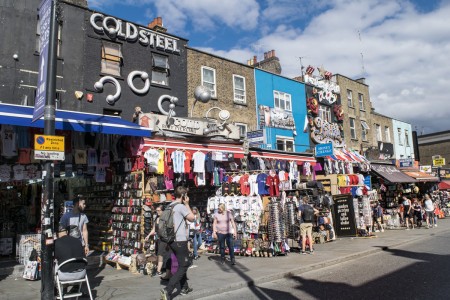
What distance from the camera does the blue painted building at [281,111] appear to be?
22.0 meters

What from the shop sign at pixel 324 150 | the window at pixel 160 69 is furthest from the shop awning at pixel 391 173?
the window at pixel 160 69

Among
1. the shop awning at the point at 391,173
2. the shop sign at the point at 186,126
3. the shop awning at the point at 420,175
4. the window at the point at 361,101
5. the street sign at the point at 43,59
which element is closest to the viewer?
the street sign at the point at 43,59

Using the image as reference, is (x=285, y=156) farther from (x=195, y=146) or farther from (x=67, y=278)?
(x=67, y=278)

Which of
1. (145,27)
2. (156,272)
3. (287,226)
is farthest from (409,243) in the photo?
(145,27)

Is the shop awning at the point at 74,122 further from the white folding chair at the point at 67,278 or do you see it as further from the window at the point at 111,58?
the window at the point at 111,58

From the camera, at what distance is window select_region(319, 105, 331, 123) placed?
26.4 meters

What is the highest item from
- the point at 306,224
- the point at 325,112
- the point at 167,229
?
the point at 325,112

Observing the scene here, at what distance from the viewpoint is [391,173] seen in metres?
25.1

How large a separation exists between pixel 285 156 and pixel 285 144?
522 cm

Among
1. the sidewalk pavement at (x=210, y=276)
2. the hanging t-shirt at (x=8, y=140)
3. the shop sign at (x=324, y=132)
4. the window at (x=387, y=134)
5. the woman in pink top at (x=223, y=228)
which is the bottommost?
the sidewalk pavement at (x=210, y=276)

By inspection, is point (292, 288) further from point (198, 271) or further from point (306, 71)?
point (306, 71)

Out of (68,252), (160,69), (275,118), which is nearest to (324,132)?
(275,118)

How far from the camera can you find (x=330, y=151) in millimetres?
18781

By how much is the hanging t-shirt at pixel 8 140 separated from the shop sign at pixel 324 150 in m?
14.0
